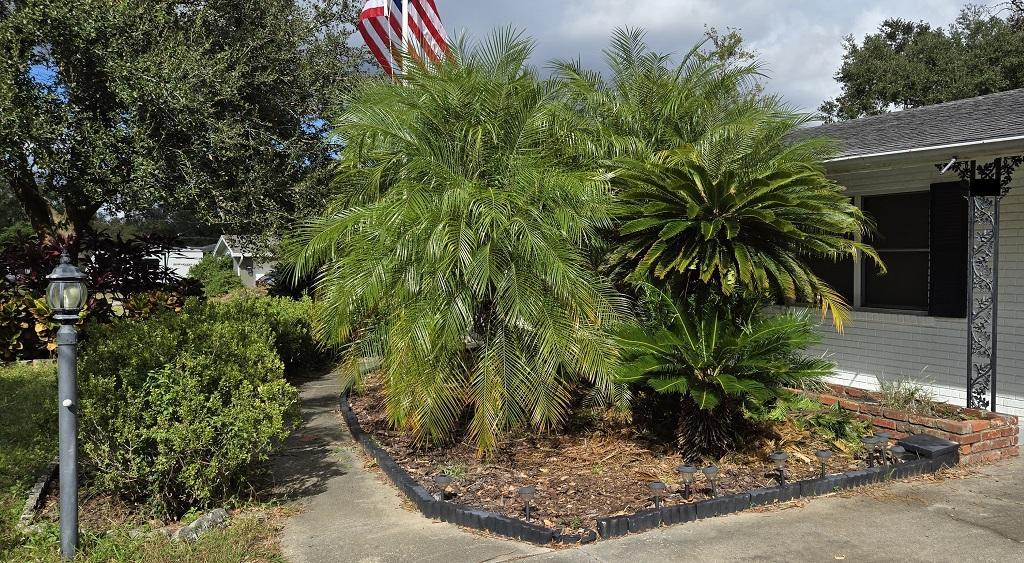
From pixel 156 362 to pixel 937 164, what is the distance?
288 inches

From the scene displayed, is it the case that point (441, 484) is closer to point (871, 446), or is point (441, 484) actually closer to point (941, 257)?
point (871, 446)

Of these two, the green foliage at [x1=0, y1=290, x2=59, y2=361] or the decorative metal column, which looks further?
the green foliage at [x1=0, y1=290, x2=59, y2=361]

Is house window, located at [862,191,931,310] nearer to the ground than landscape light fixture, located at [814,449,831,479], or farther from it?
farther from it

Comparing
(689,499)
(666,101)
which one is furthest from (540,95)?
(689,499)

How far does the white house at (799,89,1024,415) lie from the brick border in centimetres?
35

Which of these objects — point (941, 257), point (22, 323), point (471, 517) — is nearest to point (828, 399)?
point (941, 257)

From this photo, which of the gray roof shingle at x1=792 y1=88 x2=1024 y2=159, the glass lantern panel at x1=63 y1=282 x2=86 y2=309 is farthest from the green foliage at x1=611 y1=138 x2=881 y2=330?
the glass lantern panel at x1=63 y1=282 x2=86 y2=309

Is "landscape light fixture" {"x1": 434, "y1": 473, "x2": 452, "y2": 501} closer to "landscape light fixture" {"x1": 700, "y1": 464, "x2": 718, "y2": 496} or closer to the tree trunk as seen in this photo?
"landscape light fixture" {"x1": 700, "y1": 464, "x2": 718, "y2": 496}

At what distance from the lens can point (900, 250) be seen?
7715 millimetres

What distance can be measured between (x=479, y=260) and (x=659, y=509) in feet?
7.63

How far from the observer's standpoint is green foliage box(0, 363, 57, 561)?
4781 mm

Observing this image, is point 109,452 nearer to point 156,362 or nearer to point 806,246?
point 156,362

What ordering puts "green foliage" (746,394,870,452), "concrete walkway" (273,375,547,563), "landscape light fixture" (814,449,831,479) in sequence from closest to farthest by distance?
"concrete walkway" (273,375,547,563)
"landscape light fixture" (814,449,831,479)
"green foliage" (746,394,870,452)

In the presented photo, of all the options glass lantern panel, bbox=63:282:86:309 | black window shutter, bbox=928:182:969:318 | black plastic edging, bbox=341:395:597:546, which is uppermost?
black window shutter, bbox=928:182:969:318
